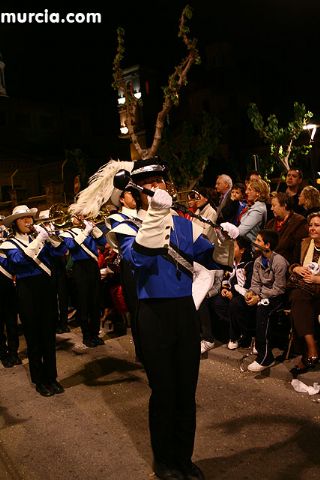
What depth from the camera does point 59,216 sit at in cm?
826

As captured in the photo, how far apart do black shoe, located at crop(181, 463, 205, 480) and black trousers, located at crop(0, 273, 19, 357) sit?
15.9ft

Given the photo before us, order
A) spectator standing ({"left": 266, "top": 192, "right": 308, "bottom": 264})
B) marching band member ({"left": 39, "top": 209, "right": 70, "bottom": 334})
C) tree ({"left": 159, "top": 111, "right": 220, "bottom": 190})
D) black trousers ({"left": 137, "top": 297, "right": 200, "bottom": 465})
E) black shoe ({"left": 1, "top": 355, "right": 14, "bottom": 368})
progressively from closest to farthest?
black trousers ({"left": 137, "top": 297, "right": 200, "bottom": 465}) → spectator standing ({"left": 266, "top": 192, "right": 308, "bottom": 264}) → black shoe ({"left": 1, "top": 355, "right": 14, "bottom": 368}) → marching band member ({"left": 39, "top": 209, "right": 70, "bottom": 334}) → tree ({"left": 159, "top": 111, "right": 220, "bottom": 190})

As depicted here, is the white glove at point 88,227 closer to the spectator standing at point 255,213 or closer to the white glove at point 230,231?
the spectator standing at point 255,213

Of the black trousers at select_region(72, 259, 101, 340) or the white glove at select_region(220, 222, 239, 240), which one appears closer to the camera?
the white glove at select_region(220, 222, 239, 240)

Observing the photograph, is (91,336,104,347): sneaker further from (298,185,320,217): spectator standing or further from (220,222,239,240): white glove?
(220,222,239,240): white glove

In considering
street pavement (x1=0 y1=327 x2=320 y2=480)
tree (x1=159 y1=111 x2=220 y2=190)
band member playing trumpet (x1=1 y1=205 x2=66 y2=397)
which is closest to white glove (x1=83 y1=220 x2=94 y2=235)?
band member playing trumpet (x1=1 y1=205 x2=66 y2=397)

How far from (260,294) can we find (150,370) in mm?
2796

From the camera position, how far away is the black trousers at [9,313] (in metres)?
7.75

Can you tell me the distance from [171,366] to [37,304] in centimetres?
293

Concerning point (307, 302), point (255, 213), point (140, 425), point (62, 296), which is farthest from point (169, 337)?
point (62, 296)

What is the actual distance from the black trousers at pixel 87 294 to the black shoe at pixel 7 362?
126 cm

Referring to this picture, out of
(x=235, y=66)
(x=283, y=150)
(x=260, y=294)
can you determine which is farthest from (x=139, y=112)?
(x=260, y=294)

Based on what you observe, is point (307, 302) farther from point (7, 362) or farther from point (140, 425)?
point (7, 362)

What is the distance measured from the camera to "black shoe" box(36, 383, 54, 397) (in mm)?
5922
